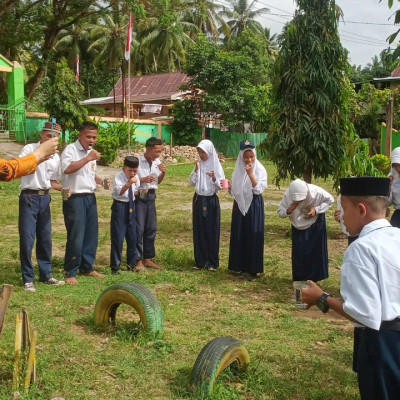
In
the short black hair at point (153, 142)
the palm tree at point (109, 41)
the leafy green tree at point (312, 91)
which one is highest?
the palm tree at point (109, 41)

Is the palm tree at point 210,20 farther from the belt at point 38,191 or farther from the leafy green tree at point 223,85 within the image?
the belt at point 38,191

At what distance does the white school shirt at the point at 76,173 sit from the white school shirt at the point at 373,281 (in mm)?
4872

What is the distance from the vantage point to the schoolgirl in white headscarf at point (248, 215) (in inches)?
299

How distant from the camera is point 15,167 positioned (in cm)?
401

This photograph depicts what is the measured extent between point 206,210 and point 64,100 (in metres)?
15.9

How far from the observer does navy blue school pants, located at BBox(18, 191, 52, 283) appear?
21.5 ft

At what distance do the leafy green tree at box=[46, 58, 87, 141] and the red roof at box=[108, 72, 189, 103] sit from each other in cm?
1700

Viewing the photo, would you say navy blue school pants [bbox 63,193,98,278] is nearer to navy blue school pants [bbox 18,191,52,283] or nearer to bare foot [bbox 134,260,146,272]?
navy blue school pants [bbox 18,191,52,283]

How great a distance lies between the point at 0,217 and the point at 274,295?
22.3ft

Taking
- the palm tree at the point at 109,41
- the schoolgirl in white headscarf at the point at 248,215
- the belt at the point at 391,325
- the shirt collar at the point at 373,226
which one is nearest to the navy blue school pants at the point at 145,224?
the schoolgirl in white headscarf at the point at 248,215

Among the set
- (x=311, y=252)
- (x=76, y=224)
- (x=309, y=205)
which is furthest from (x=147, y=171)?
(x=311, y=252)

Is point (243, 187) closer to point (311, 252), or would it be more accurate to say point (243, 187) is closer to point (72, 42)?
point (311, 252)

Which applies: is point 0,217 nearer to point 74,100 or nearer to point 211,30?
point 74,100

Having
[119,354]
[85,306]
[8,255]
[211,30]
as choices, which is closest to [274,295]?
[85,306]
